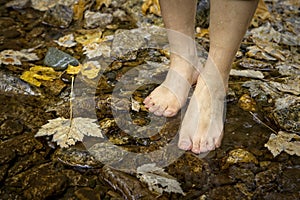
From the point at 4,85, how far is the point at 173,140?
3.10 ft

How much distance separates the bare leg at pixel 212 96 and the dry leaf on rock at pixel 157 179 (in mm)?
169

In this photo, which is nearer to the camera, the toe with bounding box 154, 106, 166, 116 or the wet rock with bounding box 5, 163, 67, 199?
the wet rock with bounding box 5, 163, 67, 199

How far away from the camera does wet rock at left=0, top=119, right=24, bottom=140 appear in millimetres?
1650

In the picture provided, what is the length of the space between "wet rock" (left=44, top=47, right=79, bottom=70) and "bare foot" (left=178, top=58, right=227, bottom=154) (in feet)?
3.02

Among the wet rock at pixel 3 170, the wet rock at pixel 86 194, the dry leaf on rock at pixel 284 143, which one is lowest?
the wet rock at pixel 3 170

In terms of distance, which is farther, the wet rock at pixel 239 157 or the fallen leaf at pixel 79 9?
the fallen leaf at pixel 79 9

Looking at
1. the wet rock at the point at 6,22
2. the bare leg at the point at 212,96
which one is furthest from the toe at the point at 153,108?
the wet rock at the point at 6,22

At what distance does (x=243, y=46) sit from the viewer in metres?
2.54

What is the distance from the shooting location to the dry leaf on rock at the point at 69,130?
164 centimetres

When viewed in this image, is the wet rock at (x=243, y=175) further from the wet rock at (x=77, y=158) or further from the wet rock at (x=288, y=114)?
the wet rock at (x=77, y=158)

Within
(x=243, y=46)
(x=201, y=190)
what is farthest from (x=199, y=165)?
(x=243, y=46)

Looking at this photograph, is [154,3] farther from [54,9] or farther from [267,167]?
[267,167]

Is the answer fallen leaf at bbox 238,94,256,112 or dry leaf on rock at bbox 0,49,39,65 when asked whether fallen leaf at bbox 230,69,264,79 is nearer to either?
fallen leaf at bbox 238,94,256,112

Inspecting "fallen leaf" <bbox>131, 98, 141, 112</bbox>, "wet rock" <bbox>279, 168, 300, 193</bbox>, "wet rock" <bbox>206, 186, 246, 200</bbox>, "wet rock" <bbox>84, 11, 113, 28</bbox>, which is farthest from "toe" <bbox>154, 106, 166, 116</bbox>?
"wet rock" <bbox>84, 11, 113, 28</bbox>
